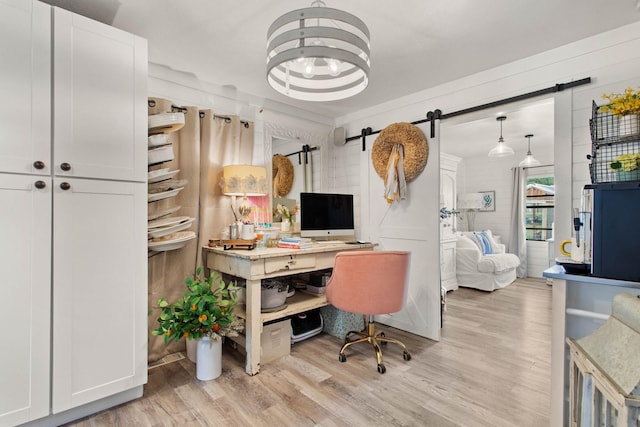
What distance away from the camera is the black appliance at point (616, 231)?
3.91ft

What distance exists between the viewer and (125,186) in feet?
6.17

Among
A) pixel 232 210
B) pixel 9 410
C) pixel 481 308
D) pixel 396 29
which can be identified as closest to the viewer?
pixel 9 410

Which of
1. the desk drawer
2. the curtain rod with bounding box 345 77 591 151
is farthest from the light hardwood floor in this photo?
the curtain rod with bounding box 345 77 591 151

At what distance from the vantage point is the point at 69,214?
1702 millimetres

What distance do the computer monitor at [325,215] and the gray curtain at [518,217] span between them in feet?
14.6

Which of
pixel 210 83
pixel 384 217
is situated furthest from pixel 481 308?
pixel 210 83

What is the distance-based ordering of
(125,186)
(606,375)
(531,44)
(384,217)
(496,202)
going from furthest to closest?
(496,202) < (384,217) < (531,44) < (125,186) < (606,375)

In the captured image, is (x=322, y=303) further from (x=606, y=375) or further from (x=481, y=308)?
(x=481, y=308)

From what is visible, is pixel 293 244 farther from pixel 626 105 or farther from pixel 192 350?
pixel 626 105

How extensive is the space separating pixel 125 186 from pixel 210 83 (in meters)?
1.48

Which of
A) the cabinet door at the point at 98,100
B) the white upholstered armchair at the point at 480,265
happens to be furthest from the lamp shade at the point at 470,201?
the cabinet door at the point at 98,100

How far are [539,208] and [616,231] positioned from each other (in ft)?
19.6

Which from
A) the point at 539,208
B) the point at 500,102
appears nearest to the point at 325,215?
the point at 500,102

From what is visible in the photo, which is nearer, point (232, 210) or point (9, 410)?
point (9, 410)
